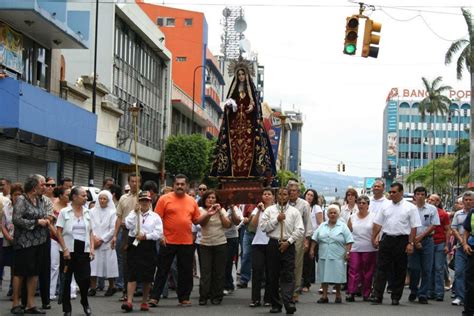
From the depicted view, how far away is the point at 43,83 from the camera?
34469 millimetres

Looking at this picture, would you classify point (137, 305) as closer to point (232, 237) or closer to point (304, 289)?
point (232, 237)

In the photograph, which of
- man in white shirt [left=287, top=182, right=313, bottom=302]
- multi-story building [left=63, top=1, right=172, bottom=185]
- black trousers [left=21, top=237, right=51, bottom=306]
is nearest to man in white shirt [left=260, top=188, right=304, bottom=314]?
man in white shirt [left=287, top=182, right=313, bottom=302]

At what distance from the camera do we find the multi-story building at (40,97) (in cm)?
2872

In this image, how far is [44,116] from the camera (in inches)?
1228

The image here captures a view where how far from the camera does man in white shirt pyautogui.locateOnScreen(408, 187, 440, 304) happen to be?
15.7m

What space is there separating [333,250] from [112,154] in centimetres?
A: 2978

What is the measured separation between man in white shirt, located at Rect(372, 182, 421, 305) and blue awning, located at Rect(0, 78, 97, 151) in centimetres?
1609

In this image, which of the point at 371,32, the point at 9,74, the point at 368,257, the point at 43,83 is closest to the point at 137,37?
the point at 43,83

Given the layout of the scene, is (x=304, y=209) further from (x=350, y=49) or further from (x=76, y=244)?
(x=350, y=49)

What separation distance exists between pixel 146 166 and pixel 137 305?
137 ft

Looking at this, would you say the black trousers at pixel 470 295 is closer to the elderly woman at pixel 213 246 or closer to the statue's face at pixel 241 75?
the elderly woman at pixel 213 246

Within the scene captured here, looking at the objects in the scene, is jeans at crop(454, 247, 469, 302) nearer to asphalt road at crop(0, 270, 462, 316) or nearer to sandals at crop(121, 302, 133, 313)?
asphalt road at crop(0, 270, 462, 316)

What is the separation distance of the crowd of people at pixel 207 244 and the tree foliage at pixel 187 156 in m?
40.7

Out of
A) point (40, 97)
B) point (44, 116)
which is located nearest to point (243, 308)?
point (40, 97)
